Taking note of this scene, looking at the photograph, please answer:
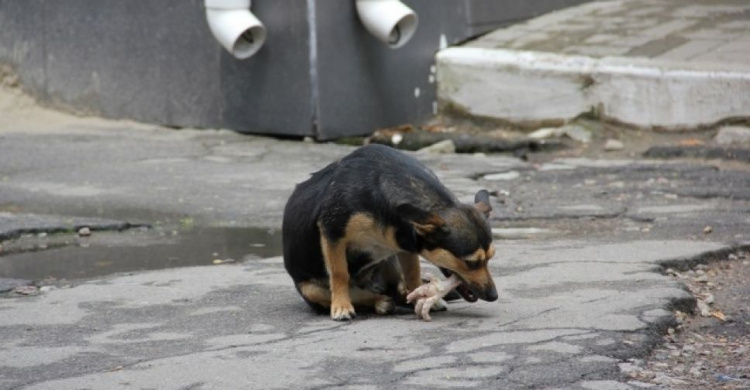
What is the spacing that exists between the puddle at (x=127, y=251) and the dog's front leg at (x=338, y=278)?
73.0 inches

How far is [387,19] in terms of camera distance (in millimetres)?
10734

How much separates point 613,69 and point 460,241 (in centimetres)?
628

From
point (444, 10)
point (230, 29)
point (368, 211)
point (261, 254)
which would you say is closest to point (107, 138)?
point (230, 29)

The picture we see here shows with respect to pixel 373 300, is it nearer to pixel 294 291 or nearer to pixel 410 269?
pixel 410 269

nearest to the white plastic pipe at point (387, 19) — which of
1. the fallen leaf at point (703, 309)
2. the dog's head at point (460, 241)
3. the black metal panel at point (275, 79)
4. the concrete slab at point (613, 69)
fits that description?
the black metal panel at point (275, 79)

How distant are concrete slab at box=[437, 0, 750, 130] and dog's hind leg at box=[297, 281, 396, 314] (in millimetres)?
5770

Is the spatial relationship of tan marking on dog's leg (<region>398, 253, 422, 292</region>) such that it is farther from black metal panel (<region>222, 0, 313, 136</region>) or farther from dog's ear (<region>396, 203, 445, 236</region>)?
black metal panel (<region>222, 0, 313, 136</region>)

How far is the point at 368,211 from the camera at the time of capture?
16.6ft

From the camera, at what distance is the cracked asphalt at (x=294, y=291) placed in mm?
4473

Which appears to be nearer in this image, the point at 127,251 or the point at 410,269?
the point at 410,269

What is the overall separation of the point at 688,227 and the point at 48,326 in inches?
154

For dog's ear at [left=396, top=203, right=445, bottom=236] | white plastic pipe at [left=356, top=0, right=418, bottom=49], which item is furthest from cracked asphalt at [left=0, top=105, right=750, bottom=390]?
white plastic pipe at [left=356, top=0, right=418, bottom=49]

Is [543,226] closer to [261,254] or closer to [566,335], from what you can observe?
[261,254]

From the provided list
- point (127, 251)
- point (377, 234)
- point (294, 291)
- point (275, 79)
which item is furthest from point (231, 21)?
point (377, 234)
